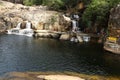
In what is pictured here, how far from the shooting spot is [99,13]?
89.5 metres

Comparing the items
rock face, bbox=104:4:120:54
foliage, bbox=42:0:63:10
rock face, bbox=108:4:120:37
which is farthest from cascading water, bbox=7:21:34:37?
rock face, bbox=108:4:120:37

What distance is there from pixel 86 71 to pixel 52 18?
48.7 meters

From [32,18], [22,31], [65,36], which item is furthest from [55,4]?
[65,36]

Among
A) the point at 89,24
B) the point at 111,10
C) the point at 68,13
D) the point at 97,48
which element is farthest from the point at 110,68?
the point at 68,13

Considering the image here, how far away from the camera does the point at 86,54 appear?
236ft

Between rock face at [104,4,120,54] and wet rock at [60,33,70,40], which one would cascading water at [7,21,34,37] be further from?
rock face at [104,4,120,54]

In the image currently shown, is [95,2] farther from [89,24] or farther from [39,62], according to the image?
[39,62]

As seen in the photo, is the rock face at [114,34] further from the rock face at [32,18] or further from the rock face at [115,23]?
the rock face at [32,18]

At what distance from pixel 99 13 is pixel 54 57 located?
30521 mm

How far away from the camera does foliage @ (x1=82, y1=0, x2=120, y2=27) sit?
8944cm

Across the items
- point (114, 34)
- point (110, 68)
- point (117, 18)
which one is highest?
point (117, 18)

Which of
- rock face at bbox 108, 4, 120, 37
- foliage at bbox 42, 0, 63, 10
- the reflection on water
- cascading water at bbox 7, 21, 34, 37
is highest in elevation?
foliage at bbox 42, 0, 63, 10

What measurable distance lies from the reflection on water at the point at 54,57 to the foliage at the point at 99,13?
9.92 metres

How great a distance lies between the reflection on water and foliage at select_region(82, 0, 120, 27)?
992 centimetres
